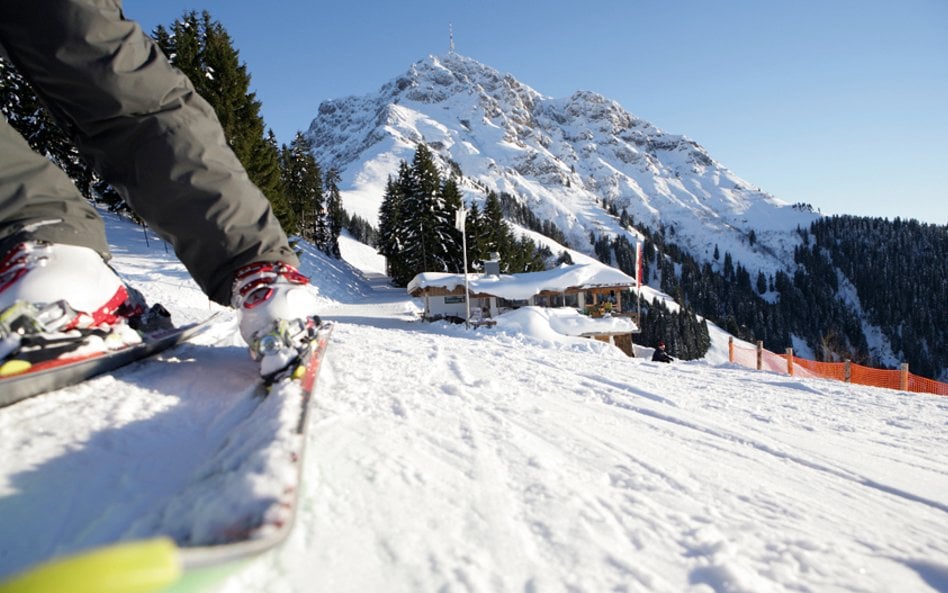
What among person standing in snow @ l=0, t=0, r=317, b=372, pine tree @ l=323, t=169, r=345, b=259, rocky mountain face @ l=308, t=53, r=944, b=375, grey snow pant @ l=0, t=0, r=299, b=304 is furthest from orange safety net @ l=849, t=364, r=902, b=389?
rocky mountain face @ l=308, t=53, r=944, b=375

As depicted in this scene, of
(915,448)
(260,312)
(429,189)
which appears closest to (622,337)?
(429,189)

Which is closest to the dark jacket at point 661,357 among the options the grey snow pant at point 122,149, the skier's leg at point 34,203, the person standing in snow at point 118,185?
the person standing in snow at point 118,185

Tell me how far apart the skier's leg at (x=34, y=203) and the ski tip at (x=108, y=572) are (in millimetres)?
1390

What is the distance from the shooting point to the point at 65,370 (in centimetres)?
119

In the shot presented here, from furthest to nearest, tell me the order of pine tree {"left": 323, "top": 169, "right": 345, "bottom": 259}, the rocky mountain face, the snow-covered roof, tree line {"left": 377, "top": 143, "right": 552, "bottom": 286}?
the rocky mountain face → pine tree {"left": 323, "top": 169, "right": 345, "bottom": 259} → tree line {"left": 377, "top": 143, "right": 552, "bottom": 286} → the snow-covered roof

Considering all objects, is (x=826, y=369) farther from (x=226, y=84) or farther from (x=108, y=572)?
(x=226, y=84)

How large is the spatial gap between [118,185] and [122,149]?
0.17 meters

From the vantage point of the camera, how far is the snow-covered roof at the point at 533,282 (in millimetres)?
22234

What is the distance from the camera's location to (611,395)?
2.55 meters

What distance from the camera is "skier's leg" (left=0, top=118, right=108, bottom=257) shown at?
1324mm

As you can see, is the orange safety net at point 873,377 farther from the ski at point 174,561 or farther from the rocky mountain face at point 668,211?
the rocky mountain face at point 668,211

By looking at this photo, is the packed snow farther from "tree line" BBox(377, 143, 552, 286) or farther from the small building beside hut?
"tree line" BBox(377, 143, 552, 286)

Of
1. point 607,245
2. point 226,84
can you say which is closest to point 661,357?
point 226,84

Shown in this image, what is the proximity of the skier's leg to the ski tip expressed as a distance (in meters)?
1.39
